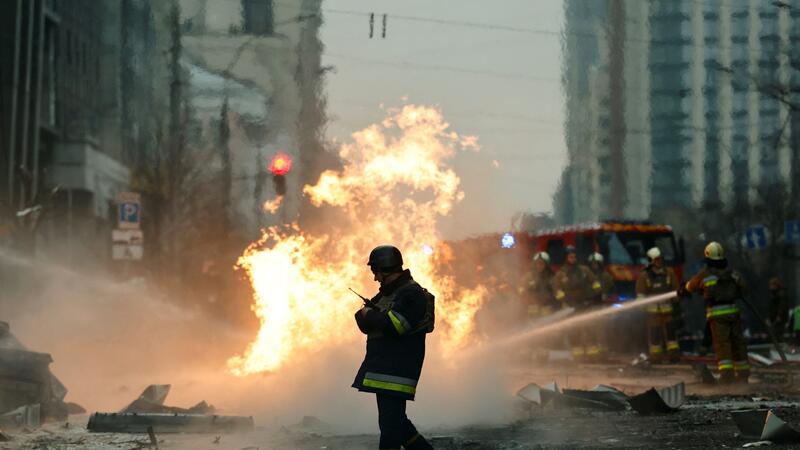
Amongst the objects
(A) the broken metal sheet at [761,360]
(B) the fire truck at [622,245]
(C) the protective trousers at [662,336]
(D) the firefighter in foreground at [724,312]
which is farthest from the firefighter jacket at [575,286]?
(D) the firefighter in foreground at [724,312]

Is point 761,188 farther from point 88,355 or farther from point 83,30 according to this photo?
point 88,355

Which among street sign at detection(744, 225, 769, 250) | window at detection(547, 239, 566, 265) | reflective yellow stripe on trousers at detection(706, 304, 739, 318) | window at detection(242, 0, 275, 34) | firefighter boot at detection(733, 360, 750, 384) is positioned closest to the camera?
reflective yellow stripe on trousers at detection(706, 304, 739, 318)

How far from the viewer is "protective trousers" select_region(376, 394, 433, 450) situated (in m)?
7.69

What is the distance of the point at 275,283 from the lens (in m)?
14.4

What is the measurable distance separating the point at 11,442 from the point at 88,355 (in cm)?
→ 1180

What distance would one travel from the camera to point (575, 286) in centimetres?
2353

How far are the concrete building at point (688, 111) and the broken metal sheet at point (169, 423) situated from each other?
36.9m

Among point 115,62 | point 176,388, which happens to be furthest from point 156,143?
point 176,388

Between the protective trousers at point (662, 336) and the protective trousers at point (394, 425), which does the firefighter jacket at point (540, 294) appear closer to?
the protective trousers at point (662, 336)

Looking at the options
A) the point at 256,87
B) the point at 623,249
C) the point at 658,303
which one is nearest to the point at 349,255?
the point at 658,303

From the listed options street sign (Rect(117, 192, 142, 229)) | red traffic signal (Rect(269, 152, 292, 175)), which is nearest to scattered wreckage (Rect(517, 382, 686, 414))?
red traffic signal (Rect(269, 152, 292, 175))

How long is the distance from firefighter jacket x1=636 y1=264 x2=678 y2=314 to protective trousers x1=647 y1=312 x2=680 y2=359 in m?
0.20

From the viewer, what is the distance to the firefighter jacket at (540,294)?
23.5 meters

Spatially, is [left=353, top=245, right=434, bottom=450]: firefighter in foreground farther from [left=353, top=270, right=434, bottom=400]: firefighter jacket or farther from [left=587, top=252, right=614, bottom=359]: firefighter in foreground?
[left=587, top=252, right=614, bottom=359]: firefighter in foreground
